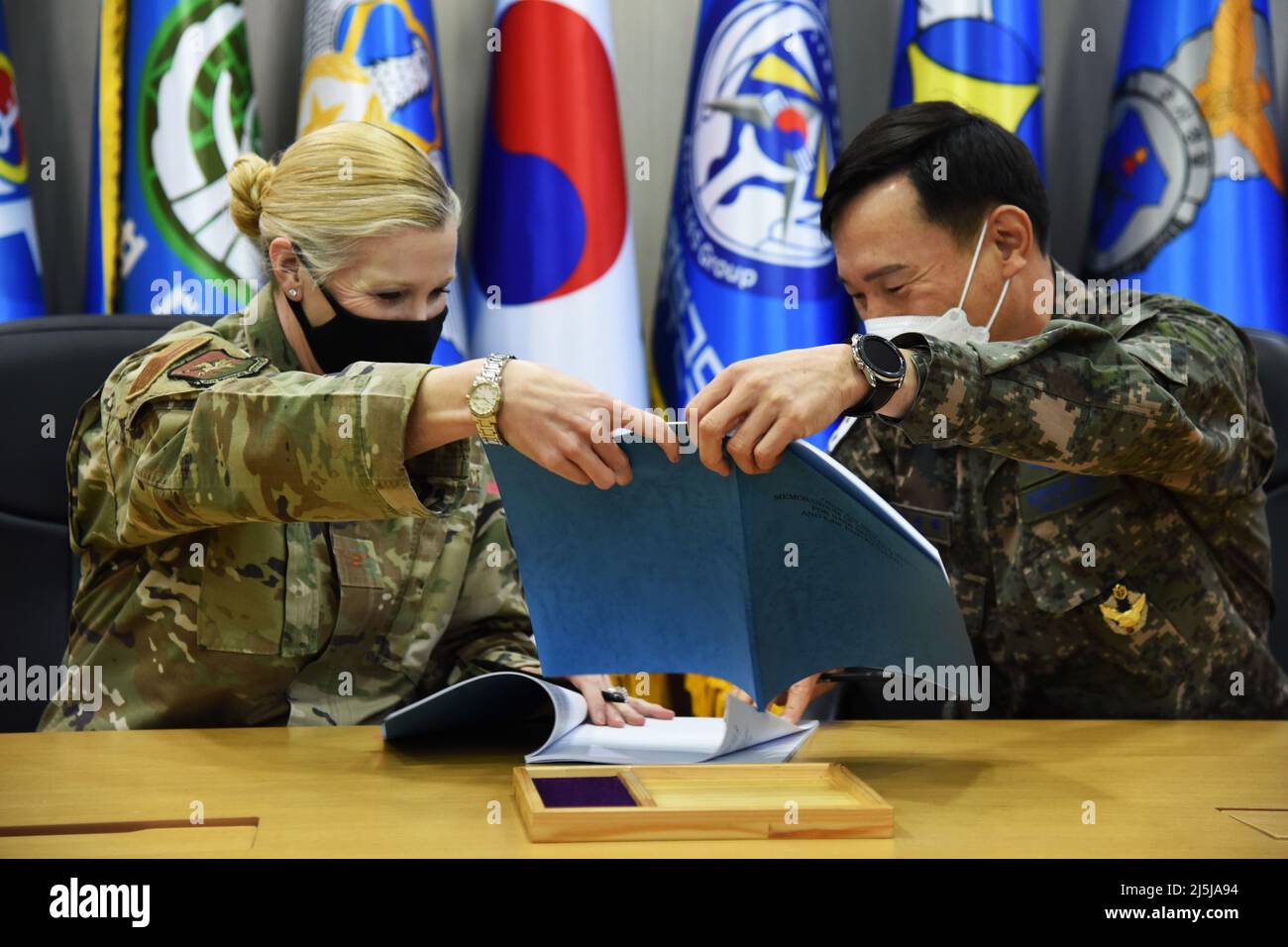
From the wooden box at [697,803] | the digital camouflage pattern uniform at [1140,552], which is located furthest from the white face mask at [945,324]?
the wooden box at [697,803]

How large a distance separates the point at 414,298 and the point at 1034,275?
0.83 metres

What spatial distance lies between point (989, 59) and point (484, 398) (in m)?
1.72

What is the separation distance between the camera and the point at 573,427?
3.24 ft

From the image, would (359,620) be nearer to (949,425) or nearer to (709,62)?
(949,425)

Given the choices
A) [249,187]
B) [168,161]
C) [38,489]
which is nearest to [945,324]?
[249,187]

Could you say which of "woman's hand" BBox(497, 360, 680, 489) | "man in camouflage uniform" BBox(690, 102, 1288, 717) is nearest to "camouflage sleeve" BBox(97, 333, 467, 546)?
"woman's hand" BBox(497, 360, 680, 489)

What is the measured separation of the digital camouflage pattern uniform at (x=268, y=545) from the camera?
1.09 meters

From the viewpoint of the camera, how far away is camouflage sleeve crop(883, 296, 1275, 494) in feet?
3.72

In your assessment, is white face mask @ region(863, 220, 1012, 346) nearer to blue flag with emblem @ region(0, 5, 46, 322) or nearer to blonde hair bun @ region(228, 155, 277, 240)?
blonde hair bun @ region(228, 155, 277, 240)

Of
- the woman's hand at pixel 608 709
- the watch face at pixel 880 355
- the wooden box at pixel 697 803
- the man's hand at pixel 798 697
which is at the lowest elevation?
the man's hand at pixel 798 697

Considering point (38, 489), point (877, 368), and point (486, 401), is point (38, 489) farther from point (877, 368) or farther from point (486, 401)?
point (877, 368)

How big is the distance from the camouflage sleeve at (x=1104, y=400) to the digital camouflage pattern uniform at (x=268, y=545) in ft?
1.50

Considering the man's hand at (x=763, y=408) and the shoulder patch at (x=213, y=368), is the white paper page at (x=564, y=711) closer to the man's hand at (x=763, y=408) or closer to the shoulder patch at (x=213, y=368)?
the man's hand at (x=763, y=408)

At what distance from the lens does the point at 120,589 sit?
140 cm
